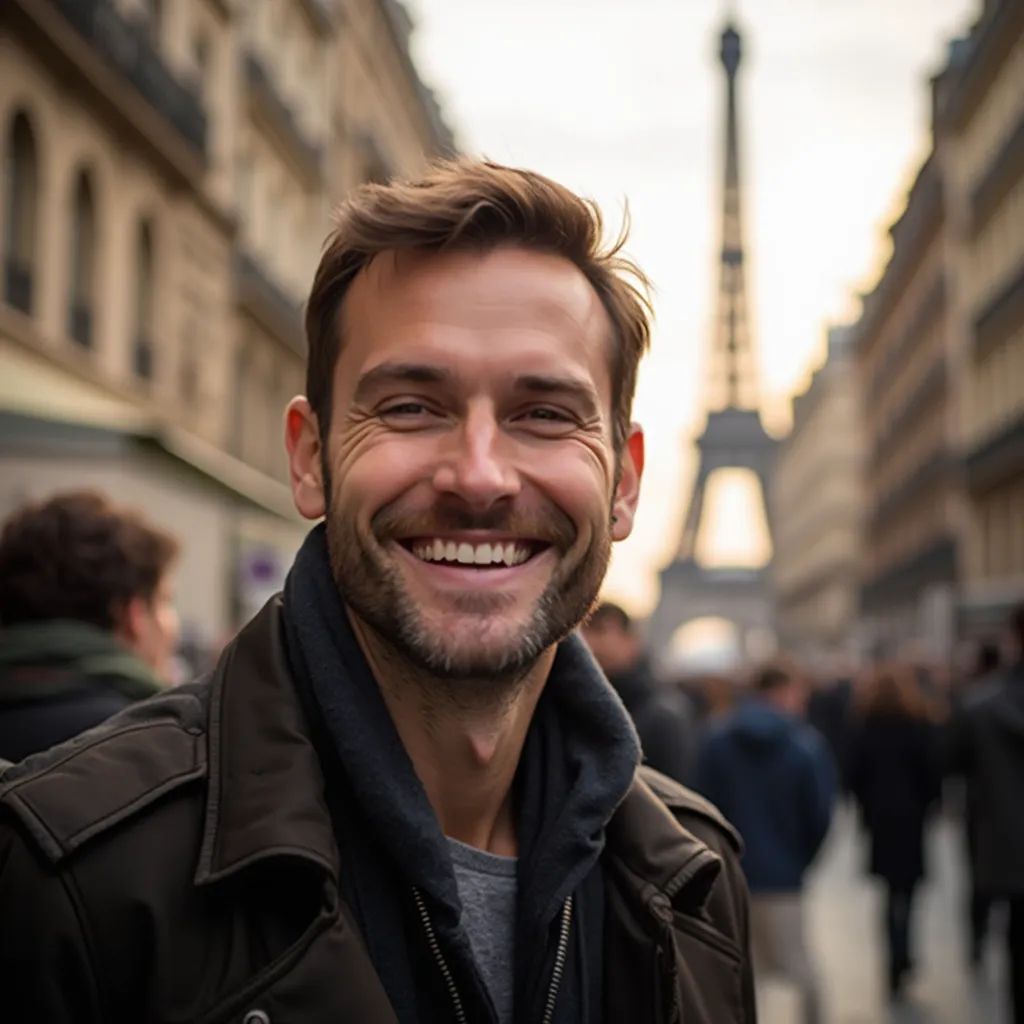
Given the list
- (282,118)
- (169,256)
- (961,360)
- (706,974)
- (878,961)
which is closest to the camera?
(706,974)

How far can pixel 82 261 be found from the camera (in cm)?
1809

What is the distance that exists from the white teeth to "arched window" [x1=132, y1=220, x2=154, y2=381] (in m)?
18.1

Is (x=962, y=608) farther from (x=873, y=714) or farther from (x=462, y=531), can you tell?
(x=462, y=531)

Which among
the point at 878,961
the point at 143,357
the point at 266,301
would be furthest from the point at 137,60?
the point at 878,961

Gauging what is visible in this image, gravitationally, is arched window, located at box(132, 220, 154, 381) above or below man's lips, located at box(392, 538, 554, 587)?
above

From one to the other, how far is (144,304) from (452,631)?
18877 mm

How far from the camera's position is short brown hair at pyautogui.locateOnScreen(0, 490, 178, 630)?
12.3 ft

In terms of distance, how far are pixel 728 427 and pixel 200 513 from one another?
84.2 meters

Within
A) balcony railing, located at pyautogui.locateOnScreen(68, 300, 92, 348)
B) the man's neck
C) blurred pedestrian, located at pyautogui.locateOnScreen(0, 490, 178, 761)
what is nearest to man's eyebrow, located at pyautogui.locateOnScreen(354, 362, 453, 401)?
the man's neck

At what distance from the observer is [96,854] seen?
1.80 metres

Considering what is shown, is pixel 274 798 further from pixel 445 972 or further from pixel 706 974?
pixel 706 974

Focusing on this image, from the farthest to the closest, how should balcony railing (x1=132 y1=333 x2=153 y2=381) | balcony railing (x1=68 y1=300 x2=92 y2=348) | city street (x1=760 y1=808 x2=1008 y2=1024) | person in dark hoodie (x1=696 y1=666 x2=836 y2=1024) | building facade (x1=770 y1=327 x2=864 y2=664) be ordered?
1. building facade (x1=770 y1=327 x2=864 y2=664)
2. balcony railing (x1=132 y1=333 x2=153 y2=381)
3. balcony railing (x1=68 y1=300 x2=92 y2=348)
4. city street (x1=760 y1=808 x2=1008 y2=1024)
5. person in dark hoodie (x1=696 y1=666 x2=836 y2=1024)

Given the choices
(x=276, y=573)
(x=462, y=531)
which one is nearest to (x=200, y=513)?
(x=276, y=573)

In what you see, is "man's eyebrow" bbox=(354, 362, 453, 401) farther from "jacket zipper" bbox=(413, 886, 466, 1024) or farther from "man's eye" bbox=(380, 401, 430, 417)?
"jacket zipper" bbox=(413, 886, 466, 1024)
